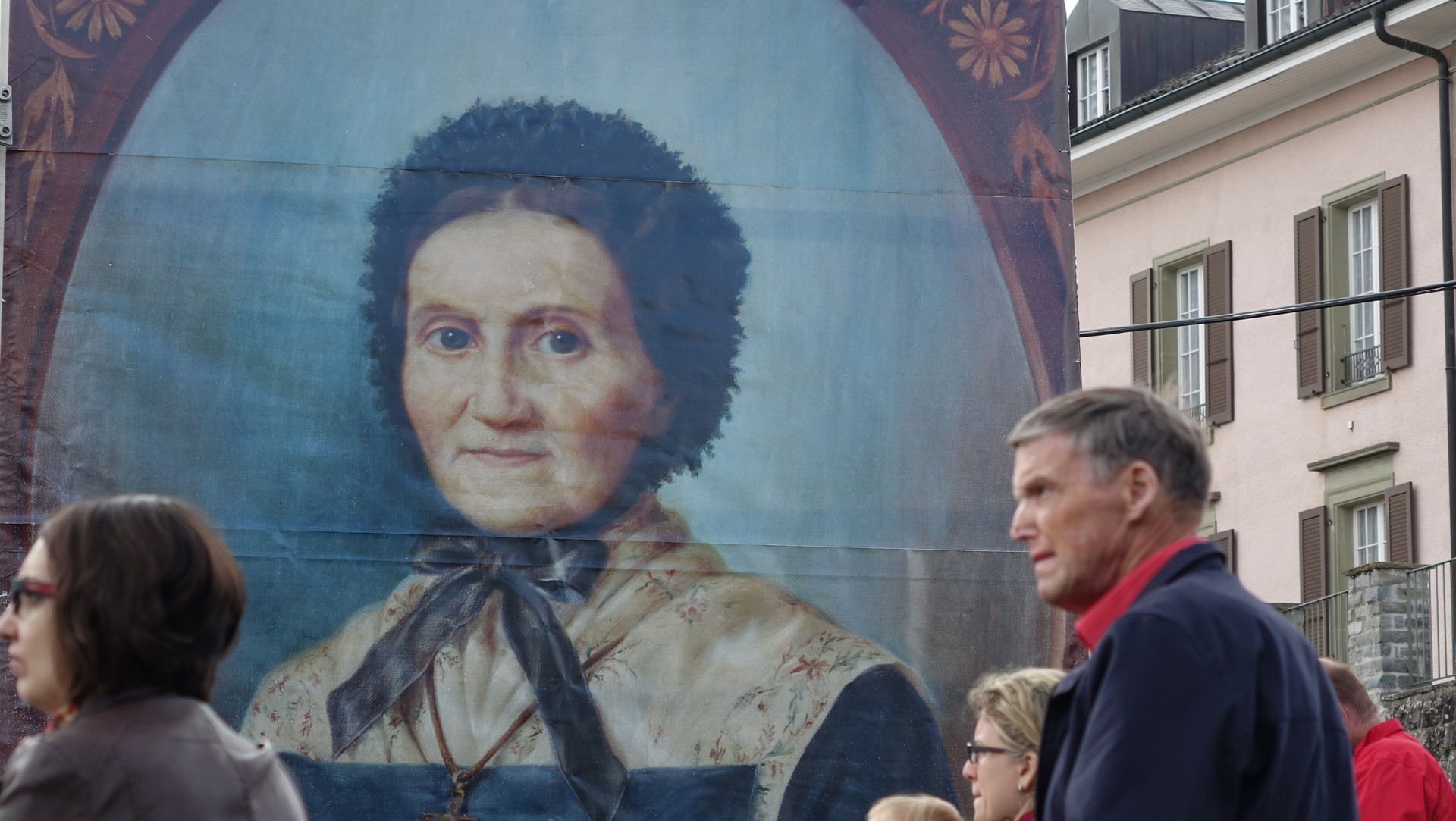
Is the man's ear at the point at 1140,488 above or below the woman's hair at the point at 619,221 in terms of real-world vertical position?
below

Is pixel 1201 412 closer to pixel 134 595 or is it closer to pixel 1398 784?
pixel 1398 784

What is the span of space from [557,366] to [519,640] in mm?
870

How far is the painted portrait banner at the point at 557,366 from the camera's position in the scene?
6789 millimetres

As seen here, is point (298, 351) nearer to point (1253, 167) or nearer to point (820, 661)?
point (820, 661)

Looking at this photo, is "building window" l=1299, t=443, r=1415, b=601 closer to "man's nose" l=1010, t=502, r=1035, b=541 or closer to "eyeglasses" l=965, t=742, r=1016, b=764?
"eyeglasses" l=965, t=742, r=1016, b=764

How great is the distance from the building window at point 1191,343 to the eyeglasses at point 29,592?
22670mm

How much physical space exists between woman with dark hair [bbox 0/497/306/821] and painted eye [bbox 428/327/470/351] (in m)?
4.17

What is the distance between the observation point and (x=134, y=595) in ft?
9.13

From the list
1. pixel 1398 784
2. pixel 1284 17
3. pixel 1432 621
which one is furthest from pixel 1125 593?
pixel 1284 17

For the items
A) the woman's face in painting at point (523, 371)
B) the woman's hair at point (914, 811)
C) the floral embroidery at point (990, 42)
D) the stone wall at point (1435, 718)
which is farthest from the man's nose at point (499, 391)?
the stone wall at point (1435, 718)

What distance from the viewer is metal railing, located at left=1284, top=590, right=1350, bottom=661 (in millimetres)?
20859

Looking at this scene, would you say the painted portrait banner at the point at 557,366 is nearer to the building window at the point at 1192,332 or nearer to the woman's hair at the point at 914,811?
the woman's hair at the point at 914,811

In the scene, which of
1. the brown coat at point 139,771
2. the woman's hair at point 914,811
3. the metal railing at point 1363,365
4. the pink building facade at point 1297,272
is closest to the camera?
the brown coat at point 139,771

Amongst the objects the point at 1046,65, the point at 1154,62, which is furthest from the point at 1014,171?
the point at 1154,62
